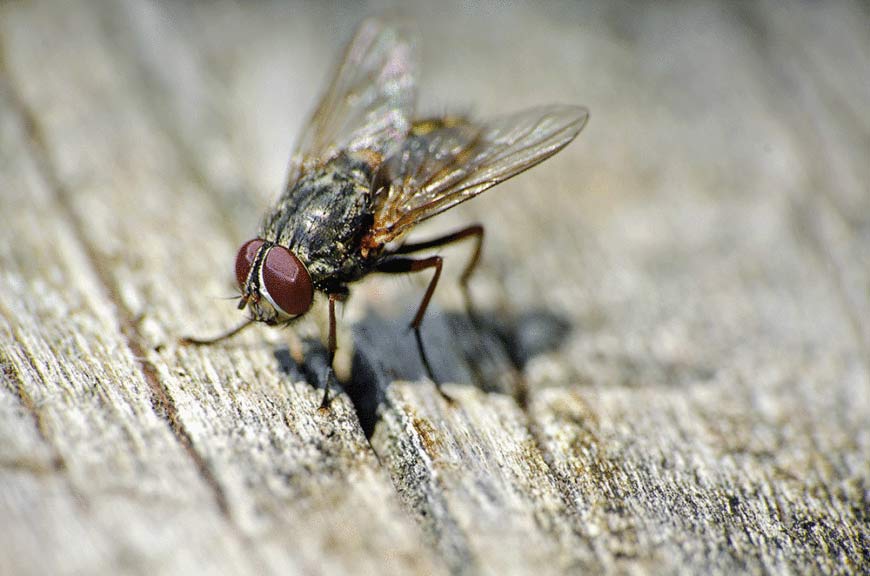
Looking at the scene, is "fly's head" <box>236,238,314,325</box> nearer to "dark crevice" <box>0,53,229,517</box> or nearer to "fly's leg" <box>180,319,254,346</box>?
"fly's leg" <box>180,319,254,346</box>

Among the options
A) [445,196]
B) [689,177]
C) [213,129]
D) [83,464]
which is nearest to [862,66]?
[689,177]

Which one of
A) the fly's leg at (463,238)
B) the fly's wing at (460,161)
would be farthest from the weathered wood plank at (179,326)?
the fly's leg at (463,238)

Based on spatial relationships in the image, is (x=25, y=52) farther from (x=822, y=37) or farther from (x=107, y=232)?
(x=822, y=37)

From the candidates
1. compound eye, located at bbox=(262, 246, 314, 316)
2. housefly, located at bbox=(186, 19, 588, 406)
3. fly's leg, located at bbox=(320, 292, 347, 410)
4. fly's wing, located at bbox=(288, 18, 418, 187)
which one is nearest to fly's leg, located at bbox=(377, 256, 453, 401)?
housefly, located at bbox=(186, 19, 588, 406)

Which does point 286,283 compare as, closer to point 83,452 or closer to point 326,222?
Result: point 326,222

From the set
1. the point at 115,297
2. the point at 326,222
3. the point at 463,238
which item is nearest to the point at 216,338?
the point at 115,297

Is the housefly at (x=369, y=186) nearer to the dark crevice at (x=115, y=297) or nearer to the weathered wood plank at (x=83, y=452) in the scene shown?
the dark crevice at (x=115, y=297)
